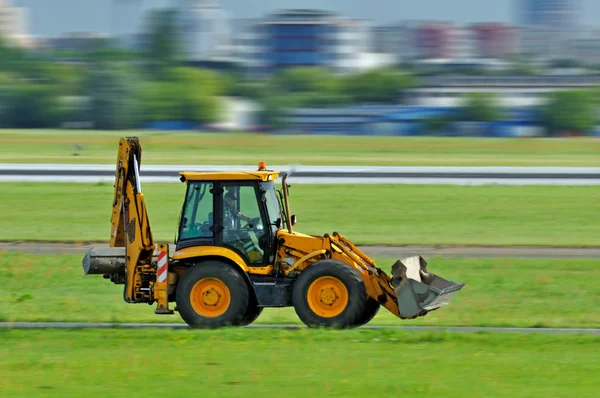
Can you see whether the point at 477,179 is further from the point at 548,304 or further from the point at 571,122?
the point at 571,122

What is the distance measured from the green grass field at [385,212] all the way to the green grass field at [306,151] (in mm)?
14002

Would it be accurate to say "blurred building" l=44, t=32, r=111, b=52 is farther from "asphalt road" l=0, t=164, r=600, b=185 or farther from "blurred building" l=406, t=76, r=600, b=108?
"asphalt road" l=0, t=164, r=600, b=185

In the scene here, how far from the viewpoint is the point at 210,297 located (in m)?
12.5

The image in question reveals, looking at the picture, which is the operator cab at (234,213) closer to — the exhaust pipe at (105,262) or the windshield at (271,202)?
the windshield at (271,202)

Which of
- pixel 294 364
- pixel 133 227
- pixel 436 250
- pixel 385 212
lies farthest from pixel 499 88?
pixel 294 364

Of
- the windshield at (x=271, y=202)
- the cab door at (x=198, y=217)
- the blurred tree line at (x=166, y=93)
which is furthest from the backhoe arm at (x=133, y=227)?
the blurred tree line at (x=166, y=93)

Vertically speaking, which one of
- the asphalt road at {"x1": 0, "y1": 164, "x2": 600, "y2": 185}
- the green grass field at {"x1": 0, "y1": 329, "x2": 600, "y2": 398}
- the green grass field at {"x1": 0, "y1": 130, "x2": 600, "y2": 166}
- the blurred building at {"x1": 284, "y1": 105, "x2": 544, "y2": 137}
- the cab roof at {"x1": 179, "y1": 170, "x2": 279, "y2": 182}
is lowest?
the green grass field at {"x1": 0, "y1": 329, "x2": 600, "y2": 398}

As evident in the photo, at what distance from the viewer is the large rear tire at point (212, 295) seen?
12.4m

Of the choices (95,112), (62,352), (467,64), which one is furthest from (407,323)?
(467,64)

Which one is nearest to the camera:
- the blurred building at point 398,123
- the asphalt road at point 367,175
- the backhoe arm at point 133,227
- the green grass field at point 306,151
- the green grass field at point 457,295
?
the backhoe arm at point 133,227

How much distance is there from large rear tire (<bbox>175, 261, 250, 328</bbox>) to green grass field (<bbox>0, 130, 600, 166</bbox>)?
120ft

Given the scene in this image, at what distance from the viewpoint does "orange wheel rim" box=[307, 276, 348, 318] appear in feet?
40.4

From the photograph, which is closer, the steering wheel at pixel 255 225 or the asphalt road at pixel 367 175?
the steering wheel at pixel 255 225

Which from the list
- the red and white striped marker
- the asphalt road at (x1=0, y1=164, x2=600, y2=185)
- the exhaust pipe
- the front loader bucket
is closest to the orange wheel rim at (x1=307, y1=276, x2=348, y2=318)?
the front loader bucket
